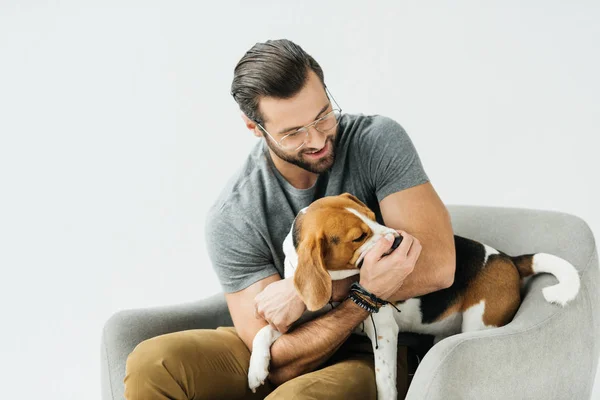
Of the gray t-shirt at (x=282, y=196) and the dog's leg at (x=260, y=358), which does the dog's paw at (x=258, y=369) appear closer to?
the dog's leg at (x=260, y=358)

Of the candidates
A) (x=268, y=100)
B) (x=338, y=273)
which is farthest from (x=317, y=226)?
(x=268, y=100)

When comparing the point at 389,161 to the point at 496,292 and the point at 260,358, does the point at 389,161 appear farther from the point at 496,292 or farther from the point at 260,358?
the point at 260,358

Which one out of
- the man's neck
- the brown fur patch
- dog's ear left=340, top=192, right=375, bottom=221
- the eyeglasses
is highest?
the eyeglasses

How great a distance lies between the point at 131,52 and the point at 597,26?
108 inches

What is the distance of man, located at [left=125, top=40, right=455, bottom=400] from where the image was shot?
2.72 metres

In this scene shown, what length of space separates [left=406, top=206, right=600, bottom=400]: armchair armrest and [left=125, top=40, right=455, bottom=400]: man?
13.5 inches

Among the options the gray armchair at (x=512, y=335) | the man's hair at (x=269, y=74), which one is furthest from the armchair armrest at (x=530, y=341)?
the man's hair at (x=269, y=74)

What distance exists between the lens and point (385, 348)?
110 inches

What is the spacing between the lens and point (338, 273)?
2.84 m

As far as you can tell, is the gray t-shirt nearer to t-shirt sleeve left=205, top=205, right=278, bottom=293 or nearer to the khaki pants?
t-shirt sleeve left=205, top=205, right=278, bottom=293

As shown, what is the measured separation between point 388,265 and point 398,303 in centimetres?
33

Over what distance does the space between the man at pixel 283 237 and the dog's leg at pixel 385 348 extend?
0.04 metres

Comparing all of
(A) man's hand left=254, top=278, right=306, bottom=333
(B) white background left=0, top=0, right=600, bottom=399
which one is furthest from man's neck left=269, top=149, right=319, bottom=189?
(B) white background left=0, top=0, right=600, bottom=399

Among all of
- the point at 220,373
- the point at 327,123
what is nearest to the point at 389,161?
the point at 327,123
